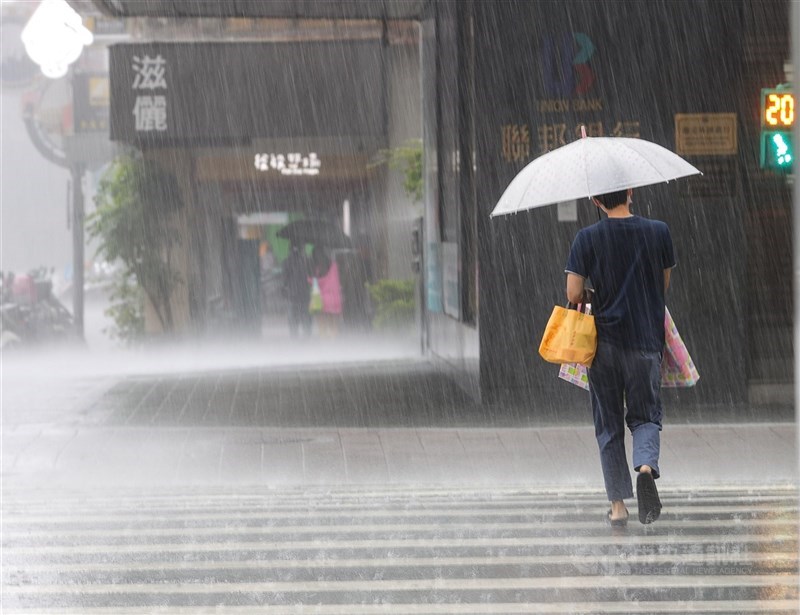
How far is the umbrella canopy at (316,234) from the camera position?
2573 cm

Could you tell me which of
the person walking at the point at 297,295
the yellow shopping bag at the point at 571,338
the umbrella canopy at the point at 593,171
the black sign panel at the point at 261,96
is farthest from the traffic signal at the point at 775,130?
the person walking at the point at 297,295

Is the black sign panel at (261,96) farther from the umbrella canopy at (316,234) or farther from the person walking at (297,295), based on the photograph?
the umbrella canopy at (316,234)

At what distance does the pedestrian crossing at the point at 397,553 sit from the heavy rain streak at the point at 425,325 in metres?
0.03

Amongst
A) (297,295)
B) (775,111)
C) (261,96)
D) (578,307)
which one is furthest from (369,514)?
(297,295)

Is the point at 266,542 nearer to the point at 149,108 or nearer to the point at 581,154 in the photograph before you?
the point at 581,154

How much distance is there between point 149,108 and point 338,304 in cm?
521

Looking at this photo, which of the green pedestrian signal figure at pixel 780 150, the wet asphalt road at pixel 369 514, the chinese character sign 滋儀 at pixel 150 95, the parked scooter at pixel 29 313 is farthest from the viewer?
the parked scooter at pixel 29 313

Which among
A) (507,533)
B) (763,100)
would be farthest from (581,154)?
(763,100)

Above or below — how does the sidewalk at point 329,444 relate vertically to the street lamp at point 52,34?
below

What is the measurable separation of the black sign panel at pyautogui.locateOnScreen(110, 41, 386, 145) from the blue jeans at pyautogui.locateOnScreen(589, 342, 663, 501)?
13.8 m

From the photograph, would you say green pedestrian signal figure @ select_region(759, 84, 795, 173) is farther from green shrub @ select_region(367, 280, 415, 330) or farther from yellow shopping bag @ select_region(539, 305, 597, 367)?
green shrub @ select_region(367, 280, 415, 330)

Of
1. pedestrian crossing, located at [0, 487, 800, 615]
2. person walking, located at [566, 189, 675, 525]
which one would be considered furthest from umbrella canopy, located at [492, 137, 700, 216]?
pedestrian crossing, located at [0, 487, 800, 615]

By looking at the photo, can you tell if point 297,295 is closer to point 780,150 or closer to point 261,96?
point 261,96

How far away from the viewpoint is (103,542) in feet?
23.6
